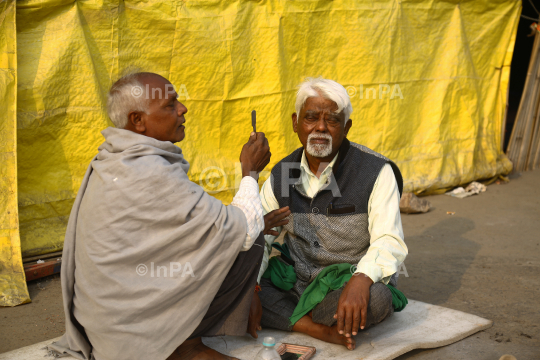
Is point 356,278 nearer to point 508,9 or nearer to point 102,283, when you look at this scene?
point 102,283

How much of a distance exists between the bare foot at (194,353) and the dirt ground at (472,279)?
3.24 ft

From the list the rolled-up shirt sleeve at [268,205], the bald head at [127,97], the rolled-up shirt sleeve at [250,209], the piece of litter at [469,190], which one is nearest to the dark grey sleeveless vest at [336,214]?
the rolled-up shirt sleeve at [268,205]

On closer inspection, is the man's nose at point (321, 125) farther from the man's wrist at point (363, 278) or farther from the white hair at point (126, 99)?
the white hair at point (126, 99)

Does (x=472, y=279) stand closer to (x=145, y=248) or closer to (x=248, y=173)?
(x=248, y=173)

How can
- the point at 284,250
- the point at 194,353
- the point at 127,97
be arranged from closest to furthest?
the point at 127,97
the point at 194,353
the point at 284,250

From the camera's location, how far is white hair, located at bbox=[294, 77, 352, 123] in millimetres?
3070

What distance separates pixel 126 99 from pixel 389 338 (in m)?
1.89

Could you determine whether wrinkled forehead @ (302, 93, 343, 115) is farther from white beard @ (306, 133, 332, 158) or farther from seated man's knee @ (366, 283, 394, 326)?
seated man's knee @ (366, 283, 394, 326)

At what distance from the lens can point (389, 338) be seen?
3.06 meters

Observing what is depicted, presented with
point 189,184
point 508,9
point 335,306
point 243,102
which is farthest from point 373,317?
point 508,9

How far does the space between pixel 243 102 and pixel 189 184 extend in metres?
2.77

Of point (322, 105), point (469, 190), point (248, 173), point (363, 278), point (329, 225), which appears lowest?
point (469, 190)

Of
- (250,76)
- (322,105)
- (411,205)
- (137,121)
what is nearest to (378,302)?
(322,105)

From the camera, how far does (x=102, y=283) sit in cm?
248
